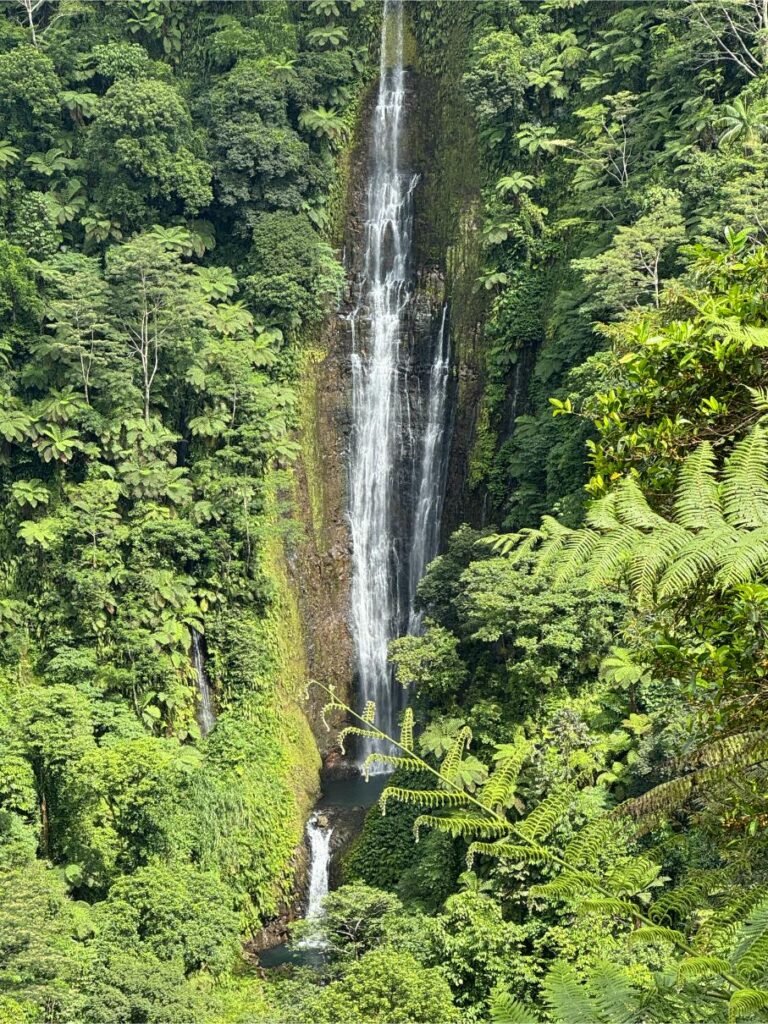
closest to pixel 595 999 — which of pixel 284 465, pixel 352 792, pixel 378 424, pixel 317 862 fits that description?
pixel 317 862

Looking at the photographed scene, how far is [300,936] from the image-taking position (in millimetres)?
16625

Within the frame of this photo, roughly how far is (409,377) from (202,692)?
882cm

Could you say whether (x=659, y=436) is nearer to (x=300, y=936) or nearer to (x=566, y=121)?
(x=300, y=936)

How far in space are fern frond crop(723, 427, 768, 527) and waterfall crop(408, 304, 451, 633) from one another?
2085 cm

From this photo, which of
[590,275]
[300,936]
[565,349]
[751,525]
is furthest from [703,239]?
[751,525]

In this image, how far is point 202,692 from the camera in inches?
893

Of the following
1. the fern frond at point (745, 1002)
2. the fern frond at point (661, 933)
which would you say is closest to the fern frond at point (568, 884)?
the fern frond at point (661, 933)

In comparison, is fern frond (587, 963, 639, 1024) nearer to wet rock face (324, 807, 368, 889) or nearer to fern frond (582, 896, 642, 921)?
fern frond (582, 896, 642, 921)

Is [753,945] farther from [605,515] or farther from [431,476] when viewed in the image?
[431,476]

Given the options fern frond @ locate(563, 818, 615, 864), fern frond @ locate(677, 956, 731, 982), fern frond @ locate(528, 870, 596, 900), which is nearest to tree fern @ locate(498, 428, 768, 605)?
fern frond @ locate(563, 818, 615, 864)

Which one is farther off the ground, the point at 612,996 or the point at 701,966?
the point at 701,966

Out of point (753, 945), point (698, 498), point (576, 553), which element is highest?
point (698, 498)

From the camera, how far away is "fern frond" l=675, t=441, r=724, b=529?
16.5ft

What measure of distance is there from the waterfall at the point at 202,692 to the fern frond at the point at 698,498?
59.3 feet
